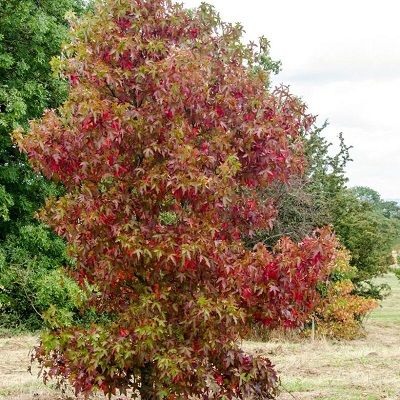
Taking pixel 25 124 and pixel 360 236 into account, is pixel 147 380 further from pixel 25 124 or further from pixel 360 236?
pixel 360 236

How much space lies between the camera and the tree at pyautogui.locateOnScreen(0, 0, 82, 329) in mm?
17891

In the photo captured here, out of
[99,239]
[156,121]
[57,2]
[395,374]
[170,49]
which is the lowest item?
[395,374]

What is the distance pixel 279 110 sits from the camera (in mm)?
7238

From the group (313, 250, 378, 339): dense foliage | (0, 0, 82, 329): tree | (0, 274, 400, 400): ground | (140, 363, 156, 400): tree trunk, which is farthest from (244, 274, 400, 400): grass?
(313, 250, 378, 339): dense foliage

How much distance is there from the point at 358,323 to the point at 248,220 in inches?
755

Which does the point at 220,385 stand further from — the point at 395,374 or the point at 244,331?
the point at 395,374

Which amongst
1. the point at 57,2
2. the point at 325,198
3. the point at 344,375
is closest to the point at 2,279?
the point at 57,2

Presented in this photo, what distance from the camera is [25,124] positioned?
1853 centimetres

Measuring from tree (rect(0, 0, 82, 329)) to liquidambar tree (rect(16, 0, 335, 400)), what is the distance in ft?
35.7

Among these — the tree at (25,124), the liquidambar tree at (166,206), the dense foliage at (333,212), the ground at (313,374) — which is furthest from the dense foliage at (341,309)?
the liquidambar tree at (166,206)

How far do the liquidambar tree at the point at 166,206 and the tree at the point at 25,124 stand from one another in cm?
1087

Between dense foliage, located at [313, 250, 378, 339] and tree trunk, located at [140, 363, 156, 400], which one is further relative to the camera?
dense foliage, located at [313, 250, 378, 339]

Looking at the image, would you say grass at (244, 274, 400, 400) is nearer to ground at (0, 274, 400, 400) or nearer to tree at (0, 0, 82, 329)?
ground at (0, 274, 400, 400)

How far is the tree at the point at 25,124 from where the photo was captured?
1789cm
